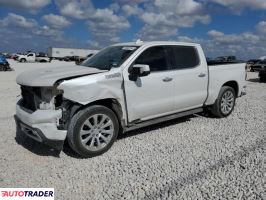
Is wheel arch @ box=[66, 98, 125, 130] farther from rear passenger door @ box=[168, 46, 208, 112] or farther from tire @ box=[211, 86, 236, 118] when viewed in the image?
tire @ box=[211, 86, 236, 118]

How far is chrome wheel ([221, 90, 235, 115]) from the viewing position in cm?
752

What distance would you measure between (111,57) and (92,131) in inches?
64.3

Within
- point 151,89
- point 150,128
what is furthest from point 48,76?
point 150,128

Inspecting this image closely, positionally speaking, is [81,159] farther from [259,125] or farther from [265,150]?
[259,125]

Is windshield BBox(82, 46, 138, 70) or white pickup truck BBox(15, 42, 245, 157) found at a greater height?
windshield BBox(82, 46, 138, 70)

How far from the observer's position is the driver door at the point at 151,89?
537 cm

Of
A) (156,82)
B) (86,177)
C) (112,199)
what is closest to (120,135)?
(156,82)

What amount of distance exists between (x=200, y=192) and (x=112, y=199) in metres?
1.13

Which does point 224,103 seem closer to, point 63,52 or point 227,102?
point 227,102

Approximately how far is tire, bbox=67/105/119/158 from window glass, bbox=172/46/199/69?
1941 mm

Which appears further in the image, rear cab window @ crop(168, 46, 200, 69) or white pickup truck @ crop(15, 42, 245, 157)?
rear cab window @ crop(168, 46, 200, 69)

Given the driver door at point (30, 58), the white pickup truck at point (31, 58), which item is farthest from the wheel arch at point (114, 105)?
the driver door at point (30, 58)

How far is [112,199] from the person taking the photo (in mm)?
3705

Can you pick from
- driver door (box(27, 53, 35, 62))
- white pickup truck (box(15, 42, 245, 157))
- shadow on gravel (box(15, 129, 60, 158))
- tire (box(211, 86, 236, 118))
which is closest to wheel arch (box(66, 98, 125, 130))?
white pickup truck (box(15, 42, 245, 157))
